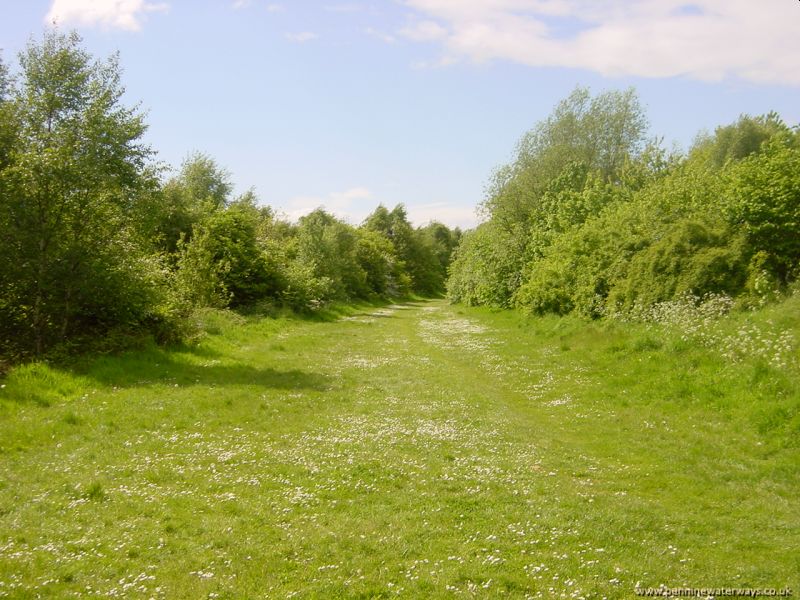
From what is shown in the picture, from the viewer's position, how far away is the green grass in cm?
796

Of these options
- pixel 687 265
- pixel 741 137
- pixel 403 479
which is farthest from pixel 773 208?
pixel 741 137

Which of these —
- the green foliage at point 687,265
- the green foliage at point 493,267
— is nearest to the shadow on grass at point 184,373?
the green foliage at point 687,265

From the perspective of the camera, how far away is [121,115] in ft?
75.9

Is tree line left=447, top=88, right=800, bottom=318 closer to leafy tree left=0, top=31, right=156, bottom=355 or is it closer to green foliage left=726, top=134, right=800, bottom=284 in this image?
green foliage left=726, top=134, right=800, bottom=284

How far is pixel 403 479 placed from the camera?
11.6 meters

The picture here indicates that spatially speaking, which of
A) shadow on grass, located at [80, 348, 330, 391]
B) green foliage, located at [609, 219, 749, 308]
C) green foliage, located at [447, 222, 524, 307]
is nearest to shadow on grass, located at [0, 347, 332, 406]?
shadow on grass, located at [80, 348, 330, 391]

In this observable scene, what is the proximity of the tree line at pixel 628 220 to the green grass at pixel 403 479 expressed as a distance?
4357mm

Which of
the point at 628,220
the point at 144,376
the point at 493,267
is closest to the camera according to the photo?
the point at 144,376

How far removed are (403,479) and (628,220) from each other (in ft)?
76.2

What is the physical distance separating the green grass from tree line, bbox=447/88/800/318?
4357mm

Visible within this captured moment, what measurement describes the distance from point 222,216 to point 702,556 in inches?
1551

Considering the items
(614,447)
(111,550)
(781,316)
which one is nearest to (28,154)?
(111,550)

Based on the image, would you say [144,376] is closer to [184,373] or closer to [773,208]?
[184,373]

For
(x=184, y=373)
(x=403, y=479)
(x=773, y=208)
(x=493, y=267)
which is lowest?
(x=403, y=479)
